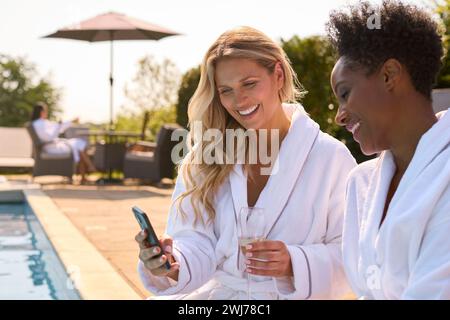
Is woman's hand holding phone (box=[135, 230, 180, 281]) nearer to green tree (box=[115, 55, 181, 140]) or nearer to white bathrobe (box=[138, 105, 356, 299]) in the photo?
white bathrobe (box=[138, 105, 356, 299])

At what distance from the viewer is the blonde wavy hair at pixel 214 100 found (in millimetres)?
2059

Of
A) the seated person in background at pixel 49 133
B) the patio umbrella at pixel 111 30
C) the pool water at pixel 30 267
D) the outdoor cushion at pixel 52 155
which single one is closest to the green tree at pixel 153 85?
the patio umbrella at pixel 111 30

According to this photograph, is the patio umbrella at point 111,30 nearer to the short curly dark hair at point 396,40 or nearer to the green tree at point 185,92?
the green tree at point 185,92

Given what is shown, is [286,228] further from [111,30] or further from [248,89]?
[111,30]

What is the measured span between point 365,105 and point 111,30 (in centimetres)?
983

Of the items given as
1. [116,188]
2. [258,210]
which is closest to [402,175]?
[258,210]

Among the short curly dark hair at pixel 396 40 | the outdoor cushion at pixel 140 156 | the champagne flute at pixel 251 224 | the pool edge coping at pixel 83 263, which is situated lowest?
the outdoor cushion at pixel 140 156

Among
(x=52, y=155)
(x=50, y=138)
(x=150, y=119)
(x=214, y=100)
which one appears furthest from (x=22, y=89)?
(x=214, y=100)

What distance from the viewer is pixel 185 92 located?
12117mm

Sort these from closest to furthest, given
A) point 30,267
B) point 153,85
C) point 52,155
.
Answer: point 30,267, point 52,155, point 153,85

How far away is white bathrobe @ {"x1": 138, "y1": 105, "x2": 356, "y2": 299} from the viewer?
196 centimetres

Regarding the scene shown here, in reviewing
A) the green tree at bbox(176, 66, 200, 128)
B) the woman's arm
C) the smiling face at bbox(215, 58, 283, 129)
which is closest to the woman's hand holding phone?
the woman's arm

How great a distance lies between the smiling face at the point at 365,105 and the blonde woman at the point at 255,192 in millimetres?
568

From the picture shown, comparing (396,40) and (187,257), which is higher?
(396,40)
